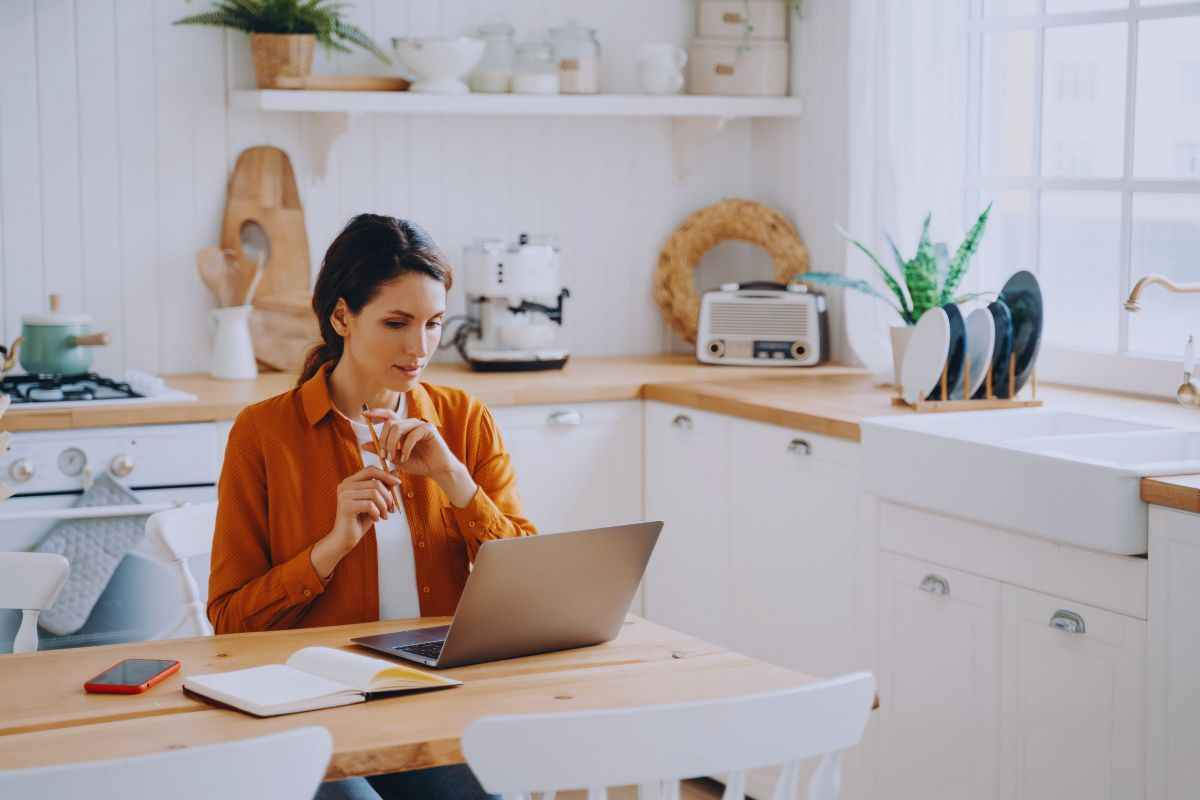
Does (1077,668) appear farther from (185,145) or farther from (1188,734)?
(185,145)

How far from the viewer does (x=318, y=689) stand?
173 cm

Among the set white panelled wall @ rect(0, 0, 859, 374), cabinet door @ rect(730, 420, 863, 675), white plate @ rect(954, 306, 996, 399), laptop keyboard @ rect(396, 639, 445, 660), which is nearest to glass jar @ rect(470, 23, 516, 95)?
white panelled wall @ rect(0, 0, 859, 374)

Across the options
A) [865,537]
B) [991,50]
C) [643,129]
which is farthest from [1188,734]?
[643,129]

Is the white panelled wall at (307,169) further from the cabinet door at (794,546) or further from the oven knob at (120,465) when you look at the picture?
the cabinet door at (794,546)

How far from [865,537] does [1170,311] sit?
0.90 m

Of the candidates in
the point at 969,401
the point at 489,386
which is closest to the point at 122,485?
the point at 489,386

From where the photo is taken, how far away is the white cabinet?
7.54 feet

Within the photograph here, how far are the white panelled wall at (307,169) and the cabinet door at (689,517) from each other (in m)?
0.70

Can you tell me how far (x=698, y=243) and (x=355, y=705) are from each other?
2.82 metres

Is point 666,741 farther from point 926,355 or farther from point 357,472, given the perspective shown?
point 926,355

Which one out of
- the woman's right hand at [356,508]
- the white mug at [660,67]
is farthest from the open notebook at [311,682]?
the white mug at [660,67]

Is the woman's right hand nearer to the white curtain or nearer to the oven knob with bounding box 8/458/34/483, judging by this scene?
the oven knob with bounding box 8/458/34/483

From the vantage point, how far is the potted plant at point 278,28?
3.73m

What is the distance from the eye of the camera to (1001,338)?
10.6 ft
